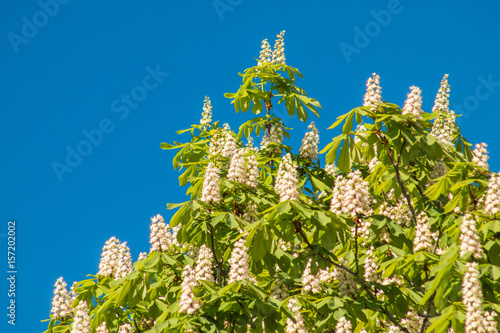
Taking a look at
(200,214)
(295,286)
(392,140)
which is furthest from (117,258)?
(392,140)

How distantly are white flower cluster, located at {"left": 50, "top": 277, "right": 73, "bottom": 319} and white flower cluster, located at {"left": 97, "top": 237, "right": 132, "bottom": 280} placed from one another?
0.77 meters

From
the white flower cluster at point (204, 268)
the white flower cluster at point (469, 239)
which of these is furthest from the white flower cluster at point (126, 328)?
the white flower cluster at point (469, 239)

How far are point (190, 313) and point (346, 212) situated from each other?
8.37ft

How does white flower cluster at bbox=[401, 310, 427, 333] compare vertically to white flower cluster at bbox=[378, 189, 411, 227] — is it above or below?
below

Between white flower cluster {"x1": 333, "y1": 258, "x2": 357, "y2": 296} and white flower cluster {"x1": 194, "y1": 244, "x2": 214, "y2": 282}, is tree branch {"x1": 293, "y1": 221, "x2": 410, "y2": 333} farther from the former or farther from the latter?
white flower cluster {"x1": 194, "y1": 244, "x2": 214, "y2": 282}

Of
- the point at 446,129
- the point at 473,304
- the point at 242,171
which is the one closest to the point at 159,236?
the point at 242,171

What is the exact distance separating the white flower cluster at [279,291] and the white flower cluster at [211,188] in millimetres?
1632

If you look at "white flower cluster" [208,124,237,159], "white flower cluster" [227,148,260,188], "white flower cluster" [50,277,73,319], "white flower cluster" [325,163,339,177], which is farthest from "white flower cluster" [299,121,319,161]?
"white flower cluster" [50,277,73,319]

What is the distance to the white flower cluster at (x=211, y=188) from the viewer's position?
9.10 m

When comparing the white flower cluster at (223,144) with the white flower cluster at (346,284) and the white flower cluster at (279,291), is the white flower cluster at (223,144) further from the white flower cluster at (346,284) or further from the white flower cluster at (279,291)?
the white flower cluster at (346,284)

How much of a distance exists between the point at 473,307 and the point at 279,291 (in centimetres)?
351

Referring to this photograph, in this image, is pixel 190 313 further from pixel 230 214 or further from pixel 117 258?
pixel 117 258

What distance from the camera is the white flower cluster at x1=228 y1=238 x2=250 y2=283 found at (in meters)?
8.00

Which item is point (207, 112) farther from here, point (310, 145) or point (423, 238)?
point (423, 238)
